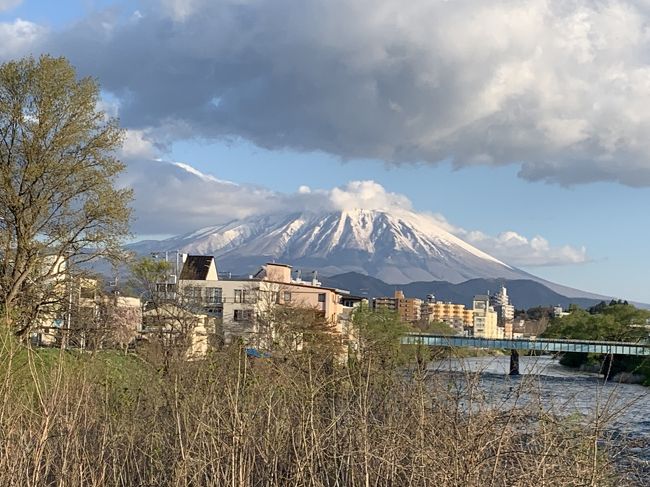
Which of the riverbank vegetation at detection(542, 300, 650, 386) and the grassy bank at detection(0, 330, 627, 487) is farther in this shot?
the riverbank vegetation at detection(542, 300, 650, 386)

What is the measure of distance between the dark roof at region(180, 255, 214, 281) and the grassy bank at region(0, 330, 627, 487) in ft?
246

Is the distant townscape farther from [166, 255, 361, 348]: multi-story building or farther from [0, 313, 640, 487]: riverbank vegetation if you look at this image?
[0, 313, 640, 487]: riverbank vegetation

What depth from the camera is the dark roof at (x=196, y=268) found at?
8619 cm

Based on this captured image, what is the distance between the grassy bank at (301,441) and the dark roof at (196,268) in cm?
7487

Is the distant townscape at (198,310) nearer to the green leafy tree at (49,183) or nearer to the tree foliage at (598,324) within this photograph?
the green leafy tree at (49,183)

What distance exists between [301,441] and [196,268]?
3295 inches

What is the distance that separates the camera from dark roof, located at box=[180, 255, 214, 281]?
8619cm

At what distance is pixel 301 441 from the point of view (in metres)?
8.29

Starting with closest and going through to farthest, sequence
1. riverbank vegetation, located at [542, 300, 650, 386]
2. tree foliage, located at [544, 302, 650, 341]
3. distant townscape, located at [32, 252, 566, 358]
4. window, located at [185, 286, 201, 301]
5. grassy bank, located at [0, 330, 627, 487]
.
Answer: grassy bank, located at [0, 330, 627, 487]
distant townscape, located at [32, 252, 566, 358]
window, located at [185, 286, 201, 301]
riverbank vegetation, located at [542, 300, 650, 386]
tree foliage, located at [544, 302, 650, 341]

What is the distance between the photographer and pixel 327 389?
1147 centimetres

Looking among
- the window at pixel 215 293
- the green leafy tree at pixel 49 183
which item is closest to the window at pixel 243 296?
the window at pixel 215 293

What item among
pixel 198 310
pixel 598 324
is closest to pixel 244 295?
pixel 198 310

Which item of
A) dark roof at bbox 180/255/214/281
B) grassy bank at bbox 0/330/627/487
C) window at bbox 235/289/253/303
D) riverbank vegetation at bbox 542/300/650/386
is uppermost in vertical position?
dark roof at bbox 180/255/214/281

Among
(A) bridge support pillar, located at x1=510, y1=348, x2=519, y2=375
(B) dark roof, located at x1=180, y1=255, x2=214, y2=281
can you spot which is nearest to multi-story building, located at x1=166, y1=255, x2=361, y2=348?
(B) dark roof, located at x1=180, y1=255, x2=214, y2=281
